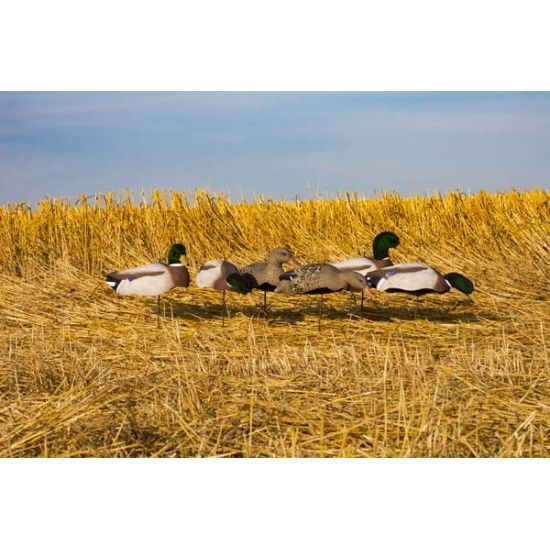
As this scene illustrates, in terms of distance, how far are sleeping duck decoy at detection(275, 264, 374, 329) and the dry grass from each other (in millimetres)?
489

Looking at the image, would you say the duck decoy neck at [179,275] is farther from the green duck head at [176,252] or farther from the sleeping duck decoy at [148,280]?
the green duck head at [176,252]

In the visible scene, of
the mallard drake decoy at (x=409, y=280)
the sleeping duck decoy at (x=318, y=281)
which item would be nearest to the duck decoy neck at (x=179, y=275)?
the sleeping duck decoy at (x=318, y=281)

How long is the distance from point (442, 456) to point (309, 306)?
6082mm

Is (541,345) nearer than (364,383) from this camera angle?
No

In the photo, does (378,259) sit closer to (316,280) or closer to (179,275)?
(316,280)

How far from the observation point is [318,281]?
814 centimetres

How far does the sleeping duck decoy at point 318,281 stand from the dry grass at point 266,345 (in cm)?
49

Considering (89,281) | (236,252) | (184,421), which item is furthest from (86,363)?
(236,252)

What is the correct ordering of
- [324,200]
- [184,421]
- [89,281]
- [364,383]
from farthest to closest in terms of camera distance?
1. [324,200]
2. [89,281]
3. [364,383]
4. [184,421]

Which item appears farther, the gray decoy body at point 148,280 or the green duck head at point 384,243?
the green duck head at point 384,243

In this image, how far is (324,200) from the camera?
55.0 feet

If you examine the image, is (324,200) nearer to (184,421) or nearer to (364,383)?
(364,383)

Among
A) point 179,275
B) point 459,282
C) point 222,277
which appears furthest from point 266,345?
point 459,282

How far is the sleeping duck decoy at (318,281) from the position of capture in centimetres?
815
